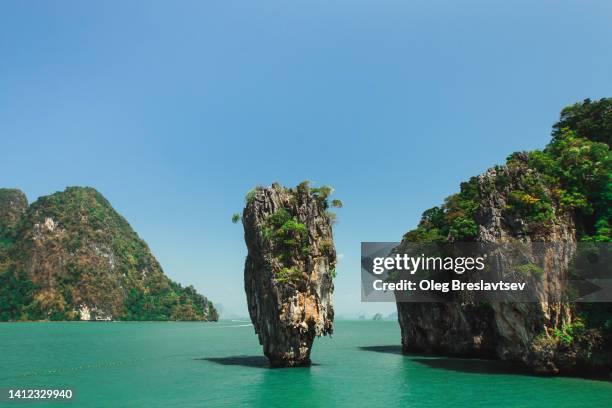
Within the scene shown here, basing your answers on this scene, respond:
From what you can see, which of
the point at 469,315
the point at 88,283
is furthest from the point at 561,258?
the point at 88,283

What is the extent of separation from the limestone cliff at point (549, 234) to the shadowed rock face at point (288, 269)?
40.2ft

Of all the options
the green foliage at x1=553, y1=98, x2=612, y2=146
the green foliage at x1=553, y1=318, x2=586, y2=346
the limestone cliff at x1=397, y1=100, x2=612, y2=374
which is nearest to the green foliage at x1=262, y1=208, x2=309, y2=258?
the limestone cliff at x1=397, y1=100, x2=612, y2=374

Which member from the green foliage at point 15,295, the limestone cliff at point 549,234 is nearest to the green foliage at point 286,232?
the limestone cliff at point 549,234

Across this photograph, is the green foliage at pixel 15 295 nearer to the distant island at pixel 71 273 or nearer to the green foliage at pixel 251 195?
the distant island at pixel 71 273

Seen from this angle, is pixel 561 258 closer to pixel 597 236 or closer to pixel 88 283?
pixel 597 236

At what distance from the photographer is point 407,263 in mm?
45344

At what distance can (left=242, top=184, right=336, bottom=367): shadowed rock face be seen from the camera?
33.3 meters

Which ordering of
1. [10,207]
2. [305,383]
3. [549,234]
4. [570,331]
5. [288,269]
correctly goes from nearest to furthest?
[305,383]
[570,331]
[549,234]
[288,269]
[10,207]

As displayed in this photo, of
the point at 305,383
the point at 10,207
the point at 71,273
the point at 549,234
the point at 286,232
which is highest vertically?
the point at 10,207

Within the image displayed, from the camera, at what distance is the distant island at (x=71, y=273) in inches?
6132

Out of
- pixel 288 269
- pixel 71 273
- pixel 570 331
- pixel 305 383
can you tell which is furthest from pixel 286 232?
pixel 71 273

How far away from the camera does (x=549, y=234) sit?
3005cm

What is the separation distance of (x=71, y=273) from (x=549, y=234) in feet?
568

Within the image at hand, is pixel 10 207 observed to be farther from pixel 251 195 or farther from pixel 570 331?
pixel 570 331
